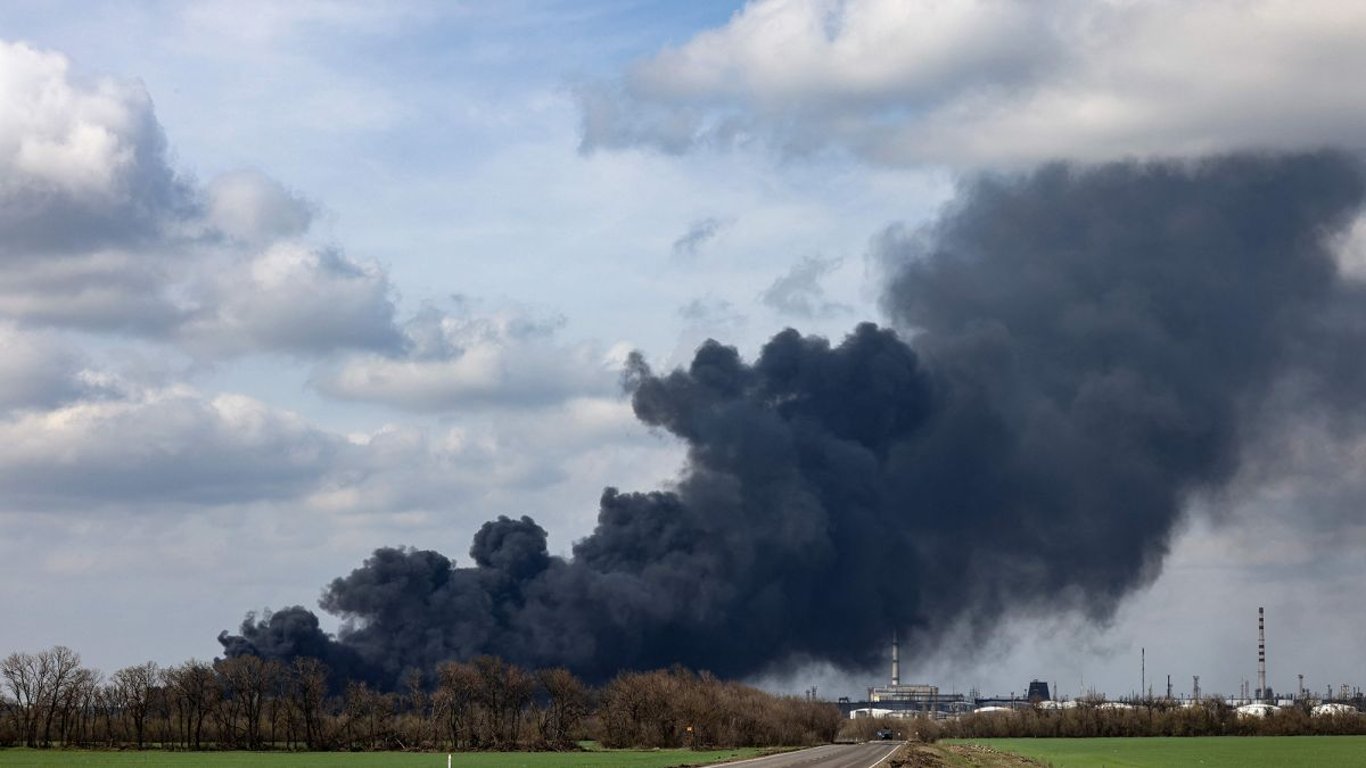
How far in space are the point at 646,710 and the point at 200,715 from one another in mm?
54169

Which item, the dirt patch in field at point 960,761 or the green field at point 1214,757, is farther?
the green field at point 1214,757

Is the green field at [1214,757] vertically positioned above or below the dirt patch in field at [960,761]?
below

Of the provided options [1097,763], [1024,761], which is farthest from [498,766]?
[1097,763]

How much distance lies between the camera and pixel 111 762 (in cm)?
13625

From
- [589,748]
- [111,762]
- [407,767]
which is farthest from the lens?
[589,748]

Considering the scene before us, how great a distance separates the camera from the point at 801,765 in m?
110

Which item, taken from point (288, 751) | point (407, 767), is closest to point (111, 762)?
point (407, 767)

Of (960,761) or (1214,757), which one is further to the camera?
(1214,757)

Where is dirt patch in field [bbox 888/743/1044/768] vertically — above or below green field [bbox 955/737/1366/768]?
above

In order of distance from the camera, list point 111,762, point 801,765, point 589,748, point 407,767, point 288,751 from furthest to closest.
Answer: point 589,748 < point 288,751 < point 111,762 < point 407,767 < point 801,765

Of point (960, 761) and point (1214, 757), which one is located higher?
point (960, 761)

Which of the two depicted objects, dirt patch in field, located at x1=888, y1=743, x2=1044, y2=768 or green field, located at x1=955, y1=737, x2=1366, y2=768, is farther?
green field, located at x1=955, y1=737, x2=1366, y2=768

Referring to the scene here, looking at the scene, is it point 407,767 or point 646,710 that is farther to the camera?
point 646,710

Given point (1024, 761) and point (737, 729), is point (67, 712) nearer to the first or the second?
point (737, 729)
